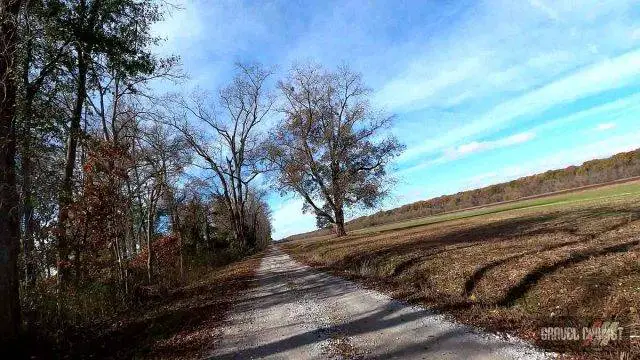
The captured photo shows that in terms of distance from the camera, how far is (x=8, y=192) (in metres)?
7.29

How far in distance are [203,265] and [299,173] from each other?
11.6m

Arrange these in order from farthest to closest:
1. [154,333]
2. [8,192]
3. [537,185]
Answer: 1. [537,185]
2. [154,333]
3. [8,192]

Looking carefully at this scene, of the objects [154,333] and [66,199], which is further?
[66,199]

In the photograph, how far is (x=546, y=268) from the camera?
26.4 ft

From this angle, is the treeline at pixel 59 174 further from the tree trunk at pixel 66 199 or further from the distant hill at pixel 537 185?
the distant hill at pixel 537 185

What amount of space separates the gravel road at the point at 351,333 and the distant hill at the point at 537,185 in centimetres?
6987

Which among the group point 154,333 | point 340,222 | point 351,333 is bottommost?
point 351,333

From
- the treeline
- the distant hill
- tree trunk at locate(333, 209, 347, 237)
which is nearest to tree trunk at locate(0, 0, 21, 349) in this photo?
the treeline

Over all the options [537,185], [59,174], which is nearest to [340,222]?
[59,174]

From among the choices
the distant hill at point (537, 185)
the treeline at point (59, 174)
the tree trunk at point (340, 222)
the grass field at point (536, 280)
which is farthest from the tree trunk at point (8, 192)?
the distant hill at point (537, 185)

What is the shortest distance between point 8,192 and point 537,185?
105 metres

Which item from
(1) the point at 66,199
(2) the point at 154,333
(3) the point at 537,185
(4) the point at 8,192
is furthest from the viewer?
(3) the point at 537,185

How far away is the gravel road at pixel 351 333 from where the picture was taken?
525cm

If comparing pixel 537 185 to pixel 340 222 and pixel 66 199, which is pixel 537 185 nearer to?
pixel 340 222
